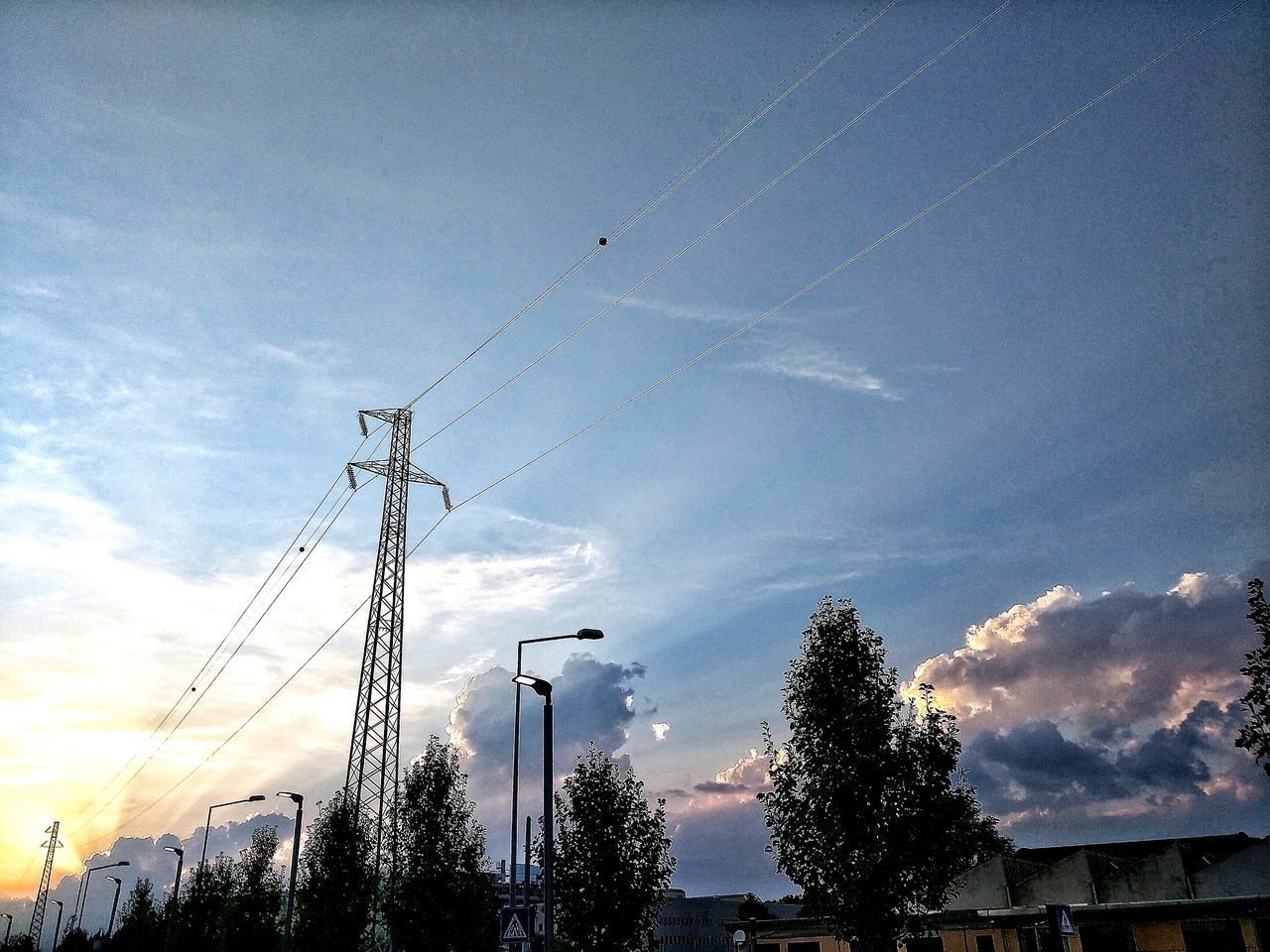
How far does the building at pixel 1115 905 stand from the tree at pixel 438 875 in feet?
70.2

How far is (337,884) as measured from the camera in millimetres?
52250

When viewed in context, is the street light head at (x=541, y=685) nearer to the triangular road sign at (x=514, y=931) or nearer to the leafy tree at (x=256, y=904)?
the triangular road sign at (x=514, y=931)

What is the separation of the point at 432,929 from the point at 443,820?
497 cm

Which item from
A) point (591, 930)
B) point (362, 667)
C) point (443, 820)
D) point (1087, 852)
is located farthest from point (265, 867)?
point (1087, 852)

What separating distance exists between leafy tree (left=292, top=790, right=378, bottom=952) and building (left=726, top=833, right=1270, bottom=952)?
26.6 meters

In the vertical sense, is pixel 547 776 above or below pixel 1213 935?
above

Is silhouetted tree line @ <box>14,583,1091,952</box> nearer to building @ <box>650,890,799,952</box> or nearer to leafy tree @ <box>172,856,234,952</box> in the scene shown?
leafy tree @ <box>172,856,234,952</box>

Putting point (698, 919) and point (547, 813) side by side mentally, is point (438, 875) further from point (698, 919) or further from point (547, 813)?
point (698, 919)

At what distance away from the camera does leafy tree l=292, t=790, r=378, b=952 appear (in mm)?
51094

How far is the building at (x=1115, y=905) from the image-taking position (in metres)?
43.7

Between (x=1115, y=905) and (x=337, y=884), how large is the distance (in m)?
42.9

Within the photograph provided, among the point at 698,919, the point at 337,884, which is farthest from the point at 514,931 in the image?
the point at 698,919

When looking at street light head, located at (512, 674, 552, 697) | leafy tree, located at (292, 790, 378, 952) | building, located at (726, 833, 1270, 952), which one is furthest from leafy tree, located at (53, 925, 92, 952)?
street light head, located at (512, 674, 552, 697)

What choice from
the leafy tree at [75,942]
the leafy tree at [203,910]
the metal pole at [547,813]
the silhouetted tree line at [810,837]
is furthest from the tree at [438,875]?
the leafy tree at [75,942]
